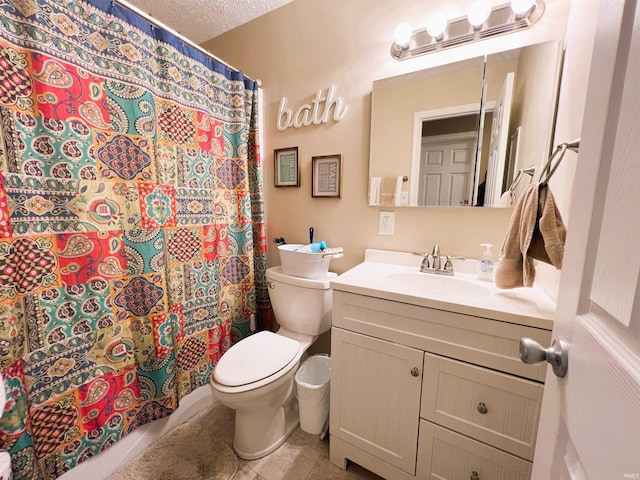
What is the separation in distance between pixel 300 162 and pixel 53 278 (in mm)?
1276

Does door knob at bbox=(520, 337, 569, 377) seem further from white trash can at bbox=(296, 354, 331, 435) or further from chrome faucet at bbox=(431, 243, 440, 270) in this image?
white trash can at bbox=(296, 354, 331, 435)

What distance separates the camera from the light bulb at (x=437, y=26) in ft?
3.84

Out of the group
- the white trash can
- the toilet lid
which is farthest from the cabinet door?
the toilet lid

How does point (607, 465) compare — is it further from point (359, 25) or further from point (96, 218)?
point (359, 25)

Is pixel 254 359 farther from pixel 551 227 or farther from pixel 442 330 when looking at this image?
pixel 551 227

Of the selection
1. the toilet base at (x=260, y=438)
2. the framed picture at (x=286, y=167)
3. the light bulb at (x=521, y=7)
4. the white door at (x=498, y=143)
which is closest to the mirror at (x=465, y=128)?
the white door at (x=498, y=143)

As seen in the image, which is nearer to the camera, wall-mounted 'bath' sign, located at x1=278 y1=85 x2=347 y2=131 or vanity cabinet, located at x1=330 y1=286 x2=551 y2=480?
vanity cabinet, located at x1=330 y1=286 x2=551 y2=480

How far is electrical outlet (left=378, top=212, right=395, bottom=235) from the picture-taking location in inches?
56.9

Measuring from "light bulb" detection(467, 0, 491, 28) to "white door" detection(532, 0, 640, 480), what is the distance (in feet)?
3.00

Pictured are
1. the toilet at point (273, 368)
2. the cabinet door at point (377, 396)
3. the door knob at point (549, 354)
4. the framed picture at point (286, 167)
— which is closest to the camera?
the door knob at point (549, 354)

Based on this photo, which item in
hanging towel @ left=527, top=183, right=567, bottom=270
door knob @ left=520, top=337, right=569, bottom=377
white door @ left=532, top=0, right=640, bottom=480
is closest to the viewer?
white door @ left=532, top=0, right=640, bottom=480

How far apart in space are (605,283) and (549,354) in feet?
0.64

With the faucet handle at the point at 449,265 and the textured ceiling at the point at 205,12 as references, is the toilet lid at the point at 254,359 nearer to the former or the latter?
the faucet handle at the point at 449,265

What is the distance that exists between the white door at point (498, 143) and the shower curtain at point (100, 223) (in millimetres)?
1368
